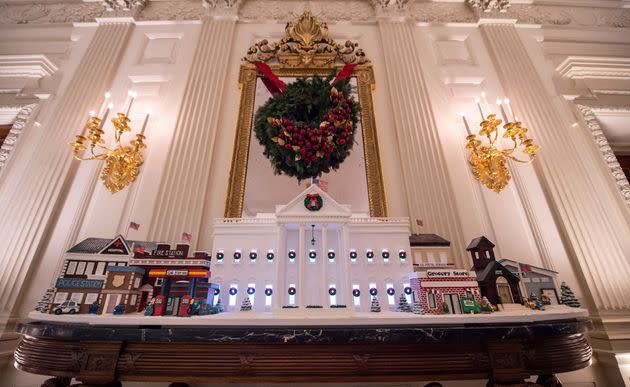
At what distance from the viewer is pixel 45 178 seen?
2832 millimetres

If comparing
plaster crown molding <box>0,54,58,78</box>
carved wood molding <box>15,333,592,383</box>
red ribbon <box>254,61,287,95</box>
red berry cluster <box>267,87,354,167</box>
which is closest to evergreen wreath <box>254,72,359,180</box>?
red berry cluster <box>267,87,354,167</box>

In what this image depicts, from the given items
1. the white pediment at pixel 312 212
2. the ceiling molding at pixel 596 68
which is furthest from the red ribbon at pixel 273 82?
the ceiling molding at pixel 596 68

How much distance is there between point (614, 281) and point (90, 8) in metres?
7.72

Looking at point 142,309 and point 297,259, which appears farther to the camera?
point 297,259

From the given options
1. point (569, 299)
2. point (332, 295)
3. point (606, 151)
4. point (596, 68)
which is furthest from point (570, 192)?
point (332, 295)

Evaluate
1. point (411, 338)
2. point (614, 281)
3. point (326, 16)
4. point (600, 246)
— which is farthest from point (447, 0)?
point (411, 338)

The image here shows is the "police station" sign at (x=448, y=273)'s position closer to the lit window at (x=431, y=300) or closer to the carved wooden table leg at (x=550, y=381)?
the lit window at (x=431, y=300)

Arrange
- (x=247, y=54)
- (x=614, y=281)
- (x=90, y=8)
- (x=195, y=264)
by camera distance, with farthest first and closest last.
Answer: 1. (x=90, y=8)
2. (x=247, y=54)
3. (x=614, y=281)
4. (x=195, y=264)

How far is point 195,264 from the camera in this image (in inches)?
64.2

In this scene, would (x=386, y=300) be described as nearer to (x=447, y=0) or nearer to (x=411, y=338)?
(x=411, y=338)

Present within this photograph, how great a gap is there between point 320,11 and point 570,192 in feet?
13.9

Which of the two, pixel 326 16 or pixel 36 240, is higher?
pixel 326 16

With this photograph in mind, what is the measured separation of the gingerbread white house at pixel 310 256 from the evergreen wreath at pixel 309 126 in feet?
1.63

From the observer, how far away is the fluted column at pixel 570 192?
253 cm
